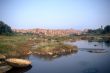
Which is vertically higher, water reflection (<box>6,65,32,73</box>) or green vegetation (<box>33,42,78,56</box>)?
green vegetation (<box>33,42,78,56</box>)

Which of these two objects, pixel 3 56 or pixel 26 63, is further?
pixel 3 56

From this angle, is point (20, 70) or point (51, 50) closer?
point (20, 70)

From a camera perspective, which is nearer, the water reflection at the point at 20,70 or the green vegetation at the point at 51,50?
the water reflection at the point at 20,70

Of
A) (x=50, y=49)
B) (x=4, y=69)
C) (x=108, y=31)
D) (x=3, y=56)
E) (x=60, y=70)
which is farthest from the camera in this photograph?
(x=108, y=31)

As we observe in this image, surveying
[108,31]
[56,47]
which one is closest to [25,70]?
[56,47]

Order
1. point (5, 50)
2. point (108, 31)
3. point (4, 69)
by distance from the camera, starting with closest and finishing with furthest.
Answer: point (4, 69) < point (5, 50) < point (108, 31)

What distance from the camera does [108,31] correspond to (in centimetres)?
6225

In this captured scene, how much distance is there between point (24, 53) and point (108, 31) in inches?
1829

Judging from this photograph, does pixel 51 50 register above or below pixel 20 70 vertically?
above

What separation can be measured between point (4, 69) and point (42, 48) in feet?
36.0

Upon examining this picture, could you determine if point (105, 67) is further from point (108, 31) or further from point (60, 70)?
point (108, 31)

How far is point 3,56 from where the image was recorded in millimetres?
19016

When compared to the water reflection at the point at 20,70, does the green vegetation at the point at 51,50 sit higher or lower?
higher

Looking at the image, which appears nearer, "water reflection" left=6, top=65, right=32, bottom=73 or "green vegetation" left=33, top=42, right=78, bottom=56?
"water reflection" left=6, top=65, right=32, bottom=73
